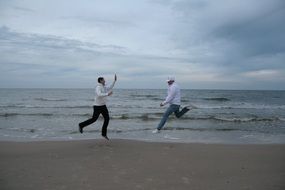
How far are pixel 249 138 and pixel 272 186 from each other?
6.16 metres

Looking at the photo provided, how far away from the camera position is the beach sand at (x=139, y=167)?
4.26 m

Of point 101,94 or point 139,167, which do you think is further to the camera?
point 101,94

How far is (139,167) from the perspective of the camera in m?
5.25

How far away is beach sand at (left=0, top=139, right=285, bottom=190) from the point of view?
4.26 meters

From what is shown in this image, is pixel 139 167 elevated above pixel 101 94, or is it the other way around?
pixel 101 94

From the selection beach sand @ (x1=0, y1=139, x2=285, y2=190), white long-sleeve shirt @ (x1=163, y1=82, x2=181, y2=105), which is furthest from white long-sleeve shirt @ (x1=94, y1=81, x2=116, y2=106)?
white long-sleeve shirt @ (x1=163, y1=82, x2=181, y2=105)

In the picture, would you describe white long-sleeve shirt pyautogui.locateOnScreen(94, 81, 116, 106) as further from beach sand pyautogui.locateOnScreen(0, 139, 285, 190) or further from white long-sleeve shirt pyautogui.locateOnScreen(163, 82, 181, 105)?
white long-sleeve shirt pyautogui.locateOnScreen(163, 82, 181, 105)

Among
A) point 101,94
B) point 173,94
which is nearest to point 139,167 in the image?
point 101,94

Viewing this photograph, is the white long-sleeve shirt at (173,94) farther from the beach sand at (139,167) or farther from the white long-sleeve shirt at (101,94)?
the white long-sleeve shirt at (101,94)

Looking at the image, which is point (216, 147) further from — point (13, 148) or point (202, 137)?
point (13, 148)

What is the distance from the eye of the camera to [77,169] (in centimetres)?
500

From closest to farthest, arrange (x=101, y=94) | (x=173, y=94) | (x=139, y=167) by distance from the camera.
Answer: (x=139, y=167)
(x=101, y=94)
(x=173, y=94)

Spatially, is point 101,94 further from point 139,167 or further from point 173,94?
point 139,167

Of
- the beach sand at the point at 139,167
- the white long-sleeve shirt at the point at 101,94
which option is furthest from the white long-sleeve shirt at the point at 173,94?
the white long-sleeve shirt at the point at 101,94
